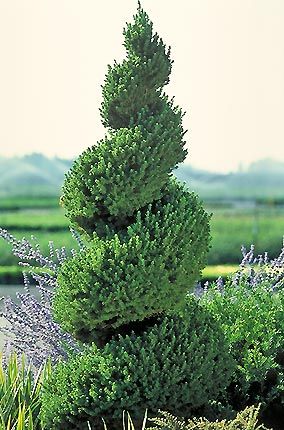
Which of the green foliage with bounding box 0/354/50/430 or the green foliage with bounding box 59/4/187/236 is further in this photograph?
the green foliage with bounding box 0/354/50/430

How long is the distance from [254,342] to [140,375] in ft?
2.82

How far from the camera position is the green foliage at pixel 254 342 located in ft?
14.2

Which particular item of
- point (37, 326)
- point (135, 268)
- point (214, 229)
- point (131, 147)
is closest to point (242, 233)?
point (214, 229)

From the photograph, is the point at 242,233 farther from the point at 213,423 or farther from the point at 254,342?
the point at 213,423

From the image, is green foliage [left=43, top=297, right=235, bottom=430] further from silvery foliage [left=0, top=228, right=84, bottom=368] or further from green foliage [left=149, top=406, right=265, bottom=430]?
silvery foliage [left=0, top=228, right=84, bottom=368]

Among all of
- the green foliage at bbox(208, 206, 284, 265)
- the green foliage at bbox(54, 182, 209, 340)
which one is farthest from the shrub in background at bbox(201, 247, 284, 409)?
the green foliage at bbox(208, 206, 284, 265)

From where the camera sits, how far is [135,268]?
12.0 ft

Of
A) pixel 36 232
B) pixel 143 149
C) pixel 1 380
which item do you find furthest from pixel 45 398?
pixel 36 232

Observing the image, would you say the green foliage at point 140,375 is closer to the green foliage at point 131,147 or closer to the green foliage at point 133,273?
the green foliage at point 133,273

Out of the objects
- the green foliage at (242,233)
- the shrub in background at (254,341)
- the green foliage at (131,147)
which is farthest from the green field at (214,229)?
the green foliage at (131,147)

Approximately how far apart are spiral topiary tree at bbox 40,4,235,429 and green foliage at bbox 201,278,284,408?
0.38 meters

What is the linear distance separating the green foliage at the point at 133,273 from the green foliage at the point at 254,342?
0.67 meters

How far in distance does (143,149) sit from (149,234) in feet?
1.20

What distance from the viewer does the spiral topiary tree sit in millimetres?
3689
